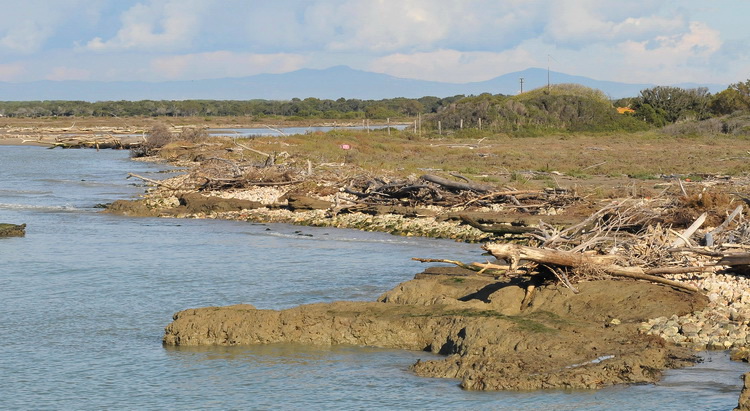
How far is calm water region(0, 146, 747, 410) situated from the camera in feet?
28.1

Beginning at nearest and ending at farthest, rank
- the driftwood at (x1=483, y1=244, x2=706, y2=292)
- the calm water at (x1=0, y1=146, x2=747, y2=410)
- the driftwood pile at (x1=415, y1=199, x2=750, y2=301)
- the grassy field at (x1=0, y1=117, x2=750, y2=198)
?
the calm water at (x1=0, y1=146, x2=747, y2=410), the driftwood at (x1=483, y1=244, x2=706, y2=292), the driftwood pile at (x1=415, y1=199, x2=750, y2=301), the grassy field at (x1=0, y1=117, x2=750, y2=198)

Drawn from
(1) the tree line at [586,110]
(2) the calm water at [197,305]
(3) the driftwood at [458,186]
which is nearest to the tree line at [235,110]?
(1) the tree line at [586,110]

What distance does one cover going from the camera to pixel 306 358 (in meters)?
10.0

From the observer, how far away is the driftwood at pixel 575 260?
988 cm

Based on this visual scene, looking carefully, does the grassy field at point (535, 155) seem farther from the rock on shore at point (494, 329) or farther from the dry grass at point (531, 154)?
the rock on shore at point (494, 329)

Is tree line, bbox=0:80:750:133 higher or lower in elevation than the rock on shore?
higher

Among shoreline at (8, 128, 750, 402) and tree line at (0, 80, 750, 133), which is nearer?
shoreline at (8, 128, 750, 402)

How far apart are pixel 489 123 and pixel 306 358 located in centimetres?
5272

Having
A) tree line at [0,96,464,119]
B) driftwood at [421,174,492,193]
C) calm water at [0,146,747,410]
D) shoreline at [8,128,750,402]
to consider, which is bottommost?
calm water at [0,146,747,410]

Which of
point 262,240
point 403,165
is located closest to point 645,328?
point 262,240

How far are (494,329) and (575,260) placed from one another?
1.66 meters

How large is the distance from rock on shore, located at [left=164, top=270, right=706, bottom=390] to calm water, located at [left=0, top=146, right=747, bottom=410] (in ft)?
0.72

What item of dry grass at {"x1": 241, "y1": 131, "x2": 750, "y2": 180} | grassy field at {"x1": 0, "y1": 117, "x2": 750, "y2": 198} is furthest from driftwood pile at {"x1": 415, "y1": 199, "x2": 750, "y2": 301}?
dry grass at {"x1": 241, "y1": 131, "x2": 750, "y2": 180}

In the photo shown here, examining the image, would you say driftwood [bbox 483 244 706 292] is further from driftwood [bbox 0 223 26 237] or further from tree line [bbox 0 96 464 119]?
tree line [bbox 0 96 464 119]
